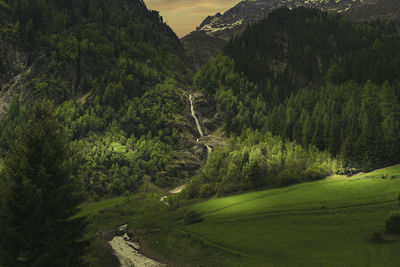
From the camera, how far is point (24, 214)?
32875 mm

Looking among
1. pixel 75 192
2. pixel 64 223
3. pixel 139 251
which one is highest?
pixel 75 192

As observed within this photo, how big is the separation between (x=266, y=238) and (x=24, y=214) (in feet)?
175

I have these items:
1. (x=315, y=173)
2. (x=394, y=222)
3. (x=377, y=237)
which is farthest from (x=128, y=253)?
(x=315, y=173)

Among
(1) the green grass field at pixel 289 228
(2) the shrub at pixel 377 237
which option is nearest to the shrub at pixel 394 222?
(2) the shrub at pixel 377 237

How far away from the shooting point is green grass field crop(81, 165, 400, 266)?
192ft

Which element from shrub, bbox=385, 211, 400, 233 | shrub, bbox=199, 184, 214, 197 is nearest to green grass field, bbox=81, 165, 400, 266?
shrub, bbox=385, 211, 400, 233

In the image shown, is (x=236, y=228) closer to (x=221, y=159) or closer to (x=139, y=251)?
(x=139, y=251)

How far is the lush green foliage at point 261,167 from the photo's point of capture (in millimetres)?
115688

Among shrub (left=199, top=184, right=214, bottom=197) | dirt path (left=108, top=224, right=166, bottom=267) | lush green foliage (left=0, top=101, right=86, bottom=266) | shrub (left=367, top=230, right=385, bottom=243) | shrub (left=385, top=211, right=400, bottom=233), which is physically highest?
lush green foliage (left=0, top=101, right=86, bottom=266)

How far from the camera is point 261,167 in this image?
12594 cm

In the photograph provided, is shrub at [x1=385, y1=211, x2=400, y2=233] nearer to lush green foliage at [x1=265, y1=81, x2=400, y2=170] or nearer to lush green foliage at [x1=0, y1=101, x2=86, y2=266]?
lush green foliage at [x1=0, y1=101, x2=86, y2=266]

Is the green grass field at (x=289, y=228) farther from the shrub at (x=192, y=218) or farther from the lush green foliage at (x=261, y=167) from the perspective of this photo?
the lush green foliage at (x=261, y=167)

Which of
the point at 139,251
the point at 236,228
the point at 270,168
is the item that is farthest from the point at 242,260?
the point at 270,168

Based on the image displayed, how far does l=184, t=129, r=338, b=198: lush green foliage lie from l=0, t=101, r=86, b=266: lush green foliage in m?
91.4
